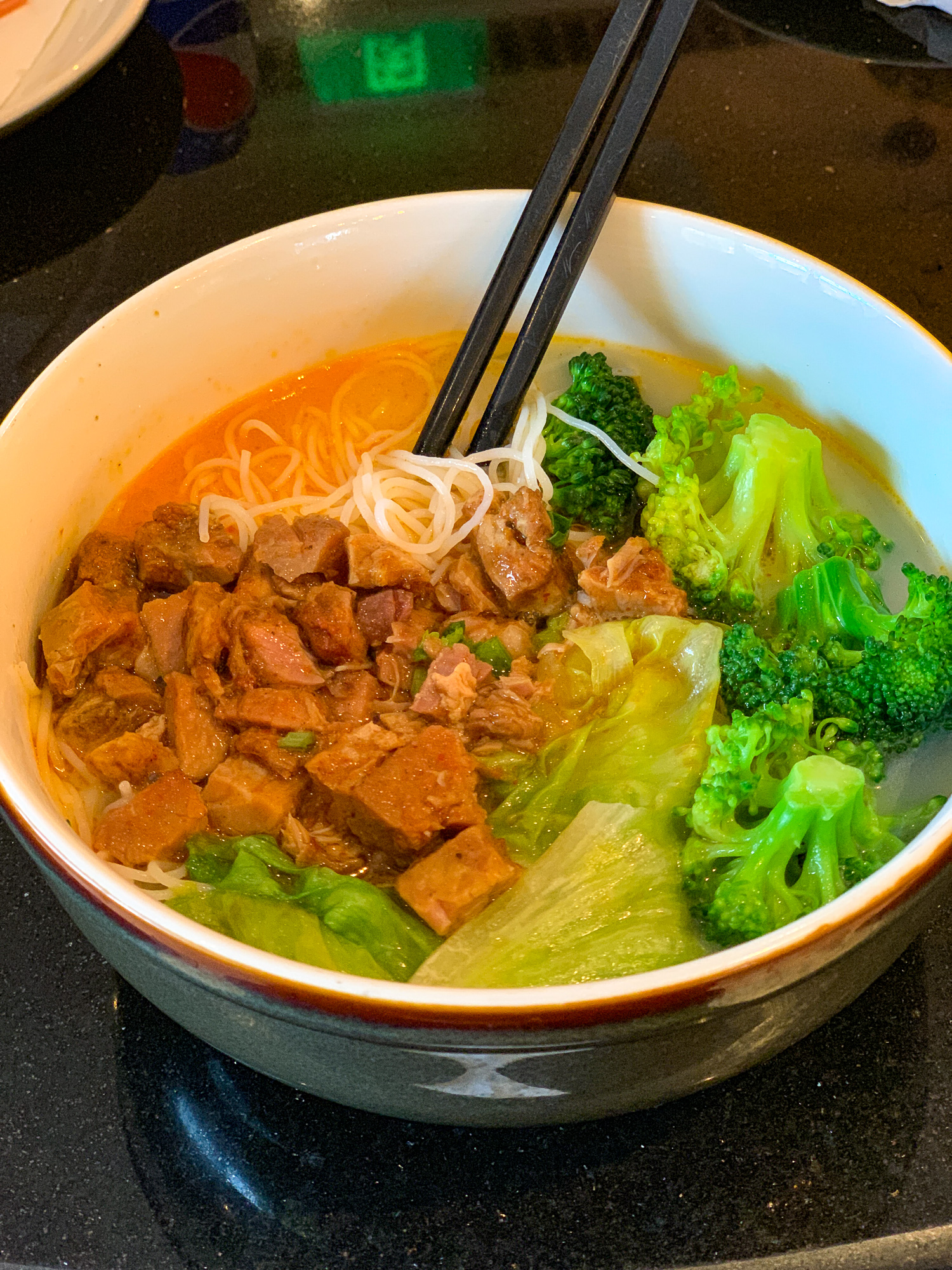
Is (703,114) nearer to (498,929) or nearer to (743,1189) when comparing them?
(498,929)

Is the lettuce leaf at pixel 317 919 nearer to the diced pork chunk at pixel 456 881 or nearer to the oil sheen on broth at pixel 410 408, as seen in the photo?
the diced pork chunk at pixel 456 881

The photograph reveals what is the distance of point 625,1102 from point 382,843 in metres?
0.54

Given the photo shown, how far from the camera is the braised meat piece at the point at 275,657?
6.01 ft

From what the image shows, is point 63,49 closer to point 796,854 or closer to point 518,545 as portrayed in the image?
point 518,545

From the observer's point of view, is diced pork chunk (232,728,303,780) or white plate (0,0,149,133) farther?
white plate (0,0,149,133)

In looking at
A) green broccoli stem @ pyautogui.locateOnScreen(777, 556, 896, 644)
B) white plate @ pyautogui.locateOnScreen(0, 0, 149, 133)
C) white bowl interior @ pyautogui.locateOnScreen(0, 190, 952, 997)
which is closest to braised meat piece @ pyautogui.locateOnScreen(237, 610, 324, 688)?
white bowl interior @ pyautogui.locateOnScreen(0, 190, 952, 997)

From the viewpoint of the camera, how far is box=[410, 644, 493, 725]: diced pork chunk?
5.72ft

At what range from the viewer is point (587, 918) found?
1434 mm

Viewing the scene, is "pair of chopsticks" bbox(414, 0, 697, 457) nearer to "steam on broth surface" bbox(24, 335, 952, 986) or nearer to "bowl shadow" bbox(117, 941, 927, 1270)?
"steam on broth surface" bbox(24, 335, 952, 986)

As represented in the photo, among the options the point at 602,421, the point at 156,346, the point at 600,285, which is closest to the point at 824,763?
the point at 602,421

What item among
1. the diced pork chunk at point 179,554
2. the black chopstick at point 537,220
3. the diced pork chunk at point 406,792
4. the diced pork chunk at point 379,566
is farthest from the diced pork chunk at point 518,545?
the diced pork chunk at point 179,554

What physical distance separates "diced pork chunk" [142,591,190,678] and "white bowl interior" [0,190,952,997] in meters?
0.19

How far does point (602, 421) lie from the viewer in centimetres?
211

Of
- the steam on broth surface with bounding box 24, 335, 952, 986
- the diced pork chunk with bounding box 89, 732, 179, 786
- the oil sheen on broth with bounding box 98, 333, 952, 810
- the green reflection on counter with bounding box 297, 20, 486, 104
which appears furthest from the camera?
the green reflection on counter with bounding box 297, 20, 486, 104
